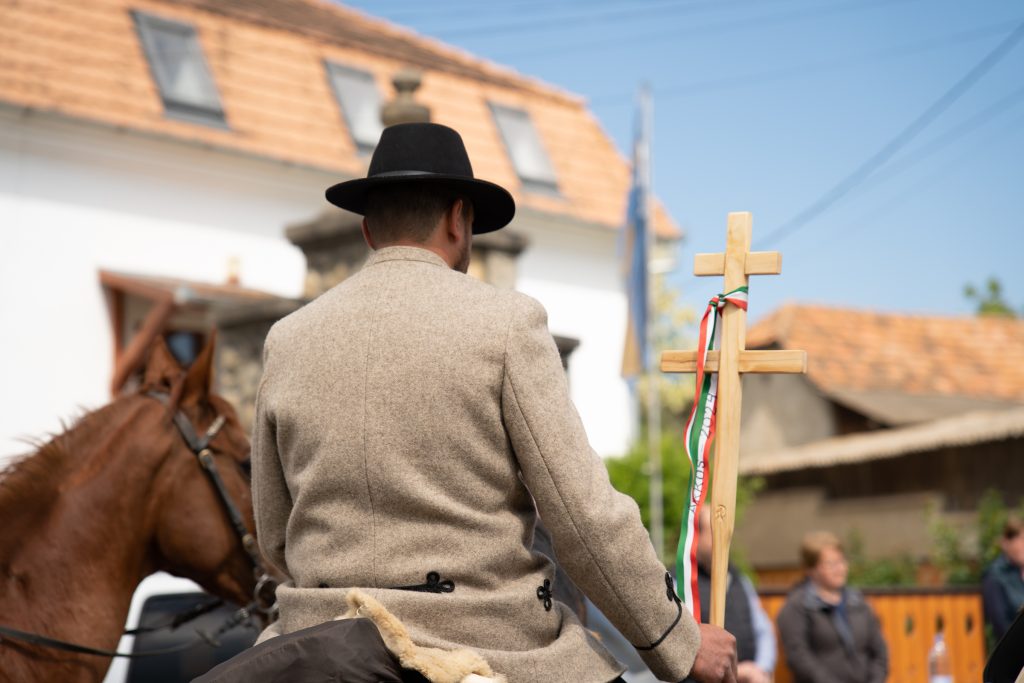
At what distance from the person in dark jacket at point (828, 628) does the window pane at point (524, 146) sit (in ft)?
44.3

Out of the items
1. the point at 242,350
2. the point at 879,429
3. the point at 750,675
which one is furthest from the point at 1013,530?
the point at 879,429

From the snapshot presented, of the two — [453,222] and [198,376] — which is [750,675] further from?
[453,222]

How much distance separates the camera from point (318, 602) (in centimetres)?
275

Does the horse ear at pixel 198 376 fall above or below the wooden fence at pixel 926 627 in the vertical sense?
above

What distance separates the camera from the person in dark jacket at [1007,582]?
29.5 ft

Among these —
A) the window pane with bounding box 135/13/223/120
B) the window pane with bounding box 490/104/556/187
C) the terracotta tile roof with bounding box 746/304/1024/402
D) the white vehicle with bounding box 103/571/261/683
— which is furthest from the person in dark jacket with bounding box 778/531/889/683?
the terracotta tile roof with bounding box 746/304/1024/402

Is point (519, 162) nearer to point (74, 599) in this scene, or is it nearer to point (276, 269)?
point (276, 269)

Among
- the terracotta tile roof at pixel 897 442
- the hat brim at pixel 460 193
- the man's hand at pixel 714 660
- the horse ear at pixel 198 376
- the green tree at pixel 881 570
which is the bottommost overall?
the green tree at pixel 881 570

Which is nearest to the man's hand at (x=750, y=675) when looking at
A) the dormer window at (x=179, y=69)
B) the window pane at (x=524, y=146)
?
the dormer window at (x=179, y=69)

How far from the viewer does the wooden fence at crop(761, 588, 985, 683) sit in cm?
1012

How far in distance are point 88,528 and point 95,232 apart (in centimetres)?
1336

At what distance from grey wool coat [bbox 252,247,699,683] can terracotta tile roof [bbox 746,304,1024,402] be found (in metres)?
22.6

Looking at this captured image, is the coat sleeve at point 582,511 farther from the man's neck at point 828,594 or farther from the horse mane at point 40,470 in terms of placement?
the man's neck at point 828,594

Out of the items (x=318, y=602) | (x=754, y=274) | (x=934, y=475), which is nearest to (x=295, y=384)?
(x=318, y=602)
